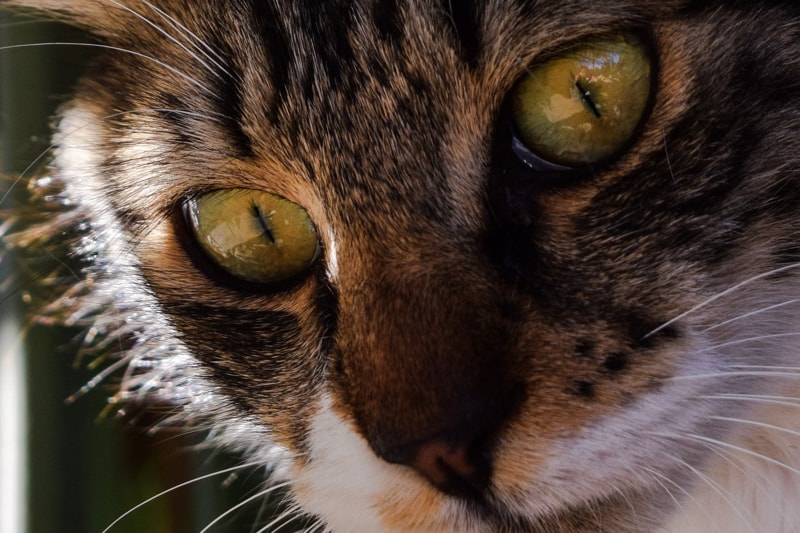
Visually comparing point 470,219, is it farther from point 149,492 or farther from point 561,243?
point 149,492

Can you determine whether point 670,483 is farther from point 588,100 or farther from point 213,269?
point 213,269

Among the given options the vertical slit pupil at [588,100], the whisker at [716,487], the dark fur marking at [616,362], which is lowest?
the whisker at [716,487]

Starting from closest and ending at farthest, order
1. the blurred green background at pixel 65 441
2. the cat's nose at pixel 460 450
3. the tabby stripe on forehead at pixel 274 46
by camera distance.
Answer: the cat's nose at pixel 460 450
the tabby stripe on forehead at pixel 274 46
the blurred green background at pixel 65 441

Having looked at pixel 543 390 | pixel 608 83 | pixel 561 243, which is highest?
pixel 608 83

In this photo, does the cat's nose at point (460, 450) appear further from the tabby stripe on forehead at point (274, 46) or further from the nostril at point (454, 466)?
the tabby stripe on forehead at point (274, 46)

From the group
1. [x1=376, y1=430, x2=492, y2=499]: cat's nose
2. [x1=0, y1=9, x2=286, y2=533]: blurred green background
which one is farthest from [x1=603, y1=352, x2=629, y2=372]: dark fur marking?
[x1=0, y1=9, x2=286, y2=533]: blurred green background

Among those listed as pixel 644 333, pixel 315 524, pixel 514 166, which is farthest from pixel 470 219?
pixel 315 524

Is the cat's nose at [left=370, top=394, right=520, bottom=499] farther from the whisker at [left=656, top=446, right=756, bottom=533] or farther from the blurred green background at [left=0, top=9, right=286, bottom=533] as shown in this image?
the blurred green background at [left=0, top=9, right=286, bottom=533]

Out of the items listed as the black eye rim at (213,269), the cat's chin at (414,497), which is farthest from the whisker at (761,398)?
the black eye rim at (213,269)

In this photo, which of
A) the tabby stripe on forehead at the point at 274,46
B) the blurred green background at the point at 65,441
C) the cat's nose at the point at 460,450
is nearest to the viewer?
the cat's nose at the point at 460,450
